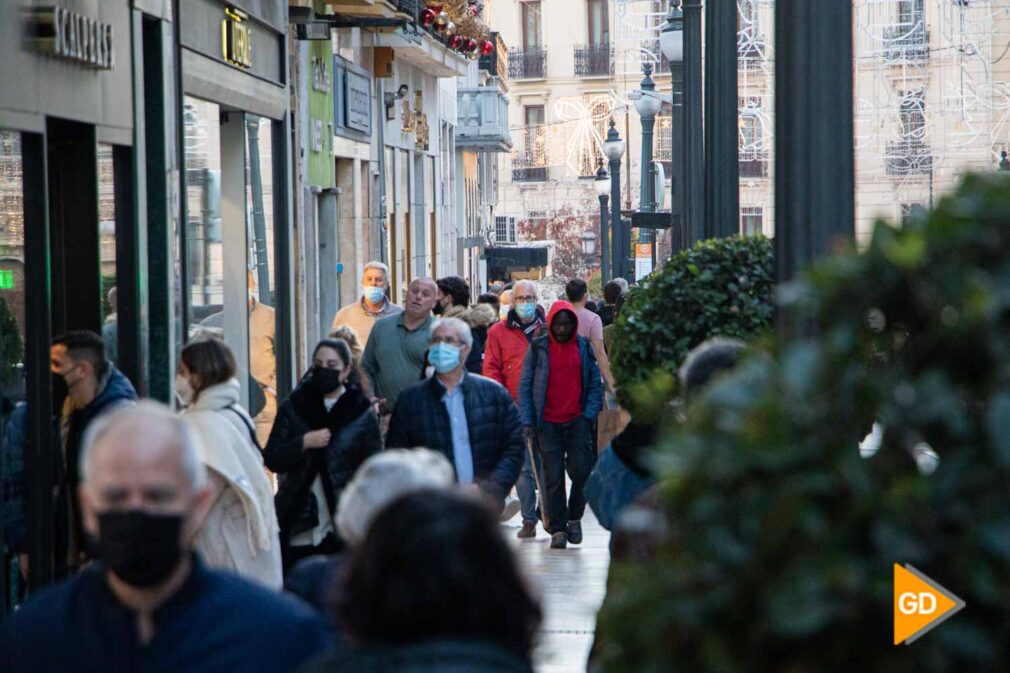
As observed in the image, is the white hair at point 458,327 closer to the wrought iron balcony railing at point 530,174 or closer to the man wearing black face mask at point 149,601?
the man wearing black face mask at point 149,601

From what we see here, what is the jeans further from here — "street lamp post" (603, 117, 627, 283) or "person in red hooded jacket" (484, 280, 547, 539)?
"street lamp post" (603, 117, 627, 283)

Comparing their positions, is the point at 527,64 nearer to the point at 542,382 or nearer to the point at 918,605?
the point at 542,382

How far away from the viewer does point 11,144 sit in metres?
8.02

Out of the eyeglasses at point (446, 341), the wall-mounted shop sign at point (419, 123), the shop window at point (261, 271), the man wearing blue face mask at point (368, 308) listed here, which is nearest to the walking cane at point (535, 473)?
the man wearing blue face mask at point (368, 308)

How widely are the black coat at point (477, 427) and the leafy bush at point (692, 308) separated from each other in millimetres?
1393

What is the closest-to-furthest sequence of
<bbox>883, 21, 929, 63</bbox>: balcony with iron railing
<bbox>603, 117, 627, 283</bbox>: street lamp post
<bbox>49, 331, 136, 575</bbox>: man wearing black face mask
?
<bbox>49, 331, 136, 575</bbox>: man wearing black face mask < <bbox>603, 117, 627, 283</bbox>: street lamp post < <bbox>883, 21, 929, 63</bbox>: balcony with iron railing

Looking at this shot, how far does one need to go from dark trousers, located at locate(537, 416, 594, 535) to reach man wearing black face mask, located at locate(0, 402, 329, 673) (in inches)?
340

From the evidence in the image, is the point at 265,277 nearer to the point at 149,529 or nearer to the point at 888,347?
the point at 149,529

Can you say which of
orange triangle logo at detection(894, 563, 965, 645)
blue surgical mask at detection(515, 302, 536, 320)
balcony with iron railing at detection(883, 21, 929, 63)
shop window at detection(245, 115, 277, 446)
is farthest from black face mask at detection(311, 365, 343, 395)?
balcony with iron railing at detection(883, 21, 929, 63)

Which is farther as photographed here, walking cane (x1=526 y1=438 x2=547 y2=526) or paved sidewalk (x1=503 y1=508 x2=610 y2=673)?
walking cane (x1=526 y1=438 x2=547 y2=526)

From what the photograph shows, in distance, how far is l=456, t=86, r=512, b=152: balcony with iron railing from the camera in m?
41.9

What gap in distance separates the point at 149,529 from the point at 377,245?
20.0 metres

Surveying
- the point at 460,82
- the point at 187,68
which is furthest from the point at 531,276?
the point at 187,68

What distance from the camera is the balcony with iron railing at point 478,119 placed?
1650 inches
